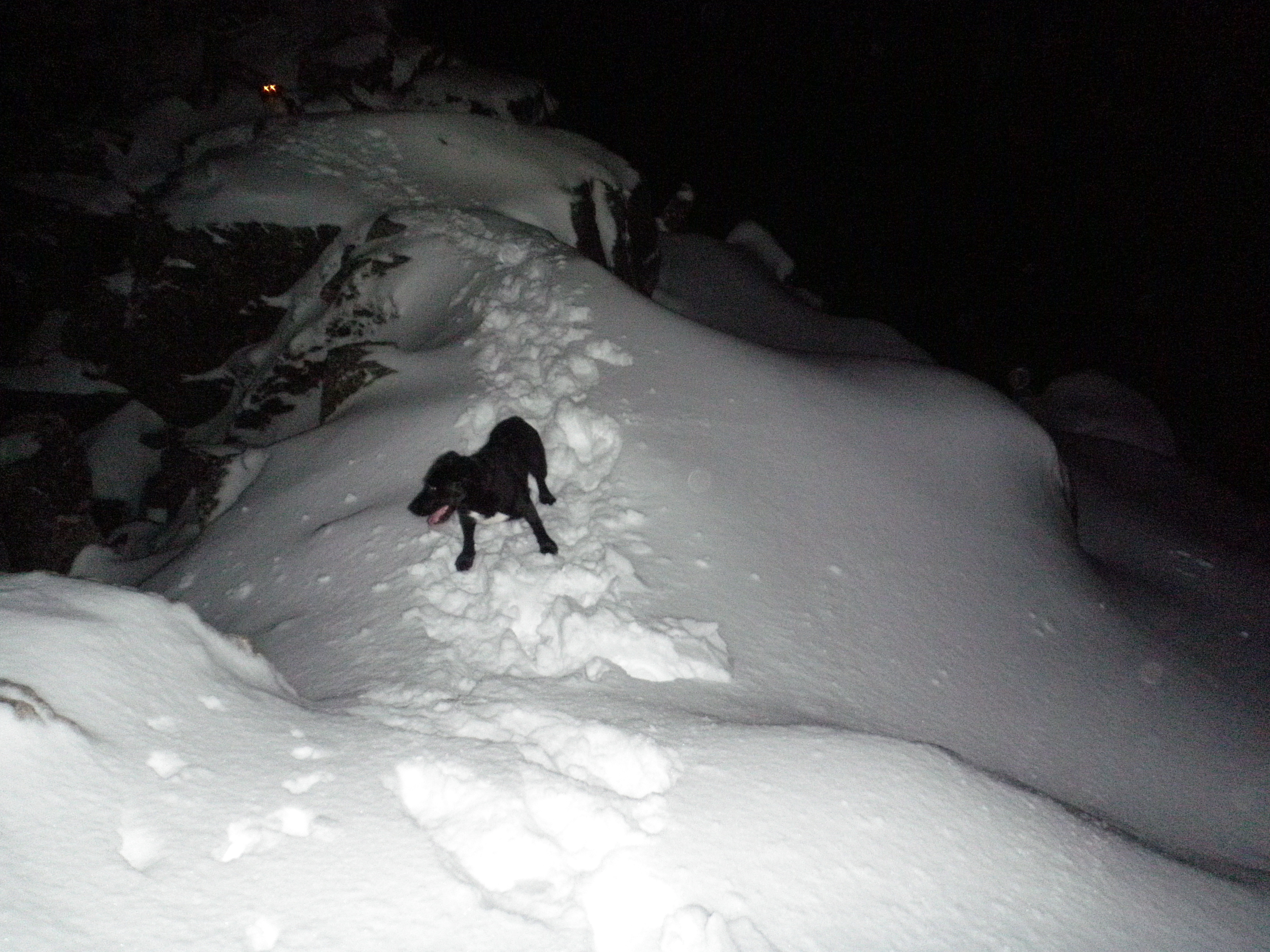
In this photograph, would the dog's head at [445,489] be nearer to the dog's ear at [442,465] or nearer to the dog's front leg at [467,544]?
the dog's ear at [442,465]

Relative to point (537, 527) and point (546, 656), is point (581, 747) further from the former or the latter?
point (537, 527)

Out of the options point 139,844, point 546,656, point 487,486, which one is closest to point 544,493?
point 487,486

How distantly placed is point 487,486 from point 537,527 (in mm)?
437

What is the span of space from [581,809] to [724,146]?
33.3 m

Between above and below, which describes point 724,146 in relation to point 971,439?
above

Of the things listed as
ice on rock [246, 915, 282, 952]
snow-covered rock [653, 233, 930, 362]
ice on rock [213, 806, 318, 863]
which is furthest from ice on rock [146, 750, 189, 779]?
snow-covered rock [653, 233, 930, 362]

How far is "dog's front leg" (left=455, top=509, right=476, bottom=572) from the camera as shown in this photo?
4.18 metres

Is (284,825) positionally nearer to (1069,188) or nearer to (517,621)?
(517,621)

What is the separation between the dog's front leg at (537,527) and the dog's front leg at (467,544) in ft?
1.15

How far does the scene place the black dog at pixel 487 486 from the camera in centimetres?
414

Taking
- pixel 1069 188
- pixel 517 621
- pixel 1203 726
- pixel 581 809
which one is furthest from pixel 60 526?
pixel 1069 188

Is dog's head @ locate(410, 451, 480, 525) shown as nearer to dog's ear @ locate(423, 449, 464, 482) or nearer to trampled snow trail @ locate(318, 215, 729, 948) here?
dog's ear @ locate(423, 449, 464, 482)

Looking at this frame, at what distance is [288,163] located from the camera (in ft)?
35.2

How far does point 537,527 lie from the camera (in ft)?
14.3
